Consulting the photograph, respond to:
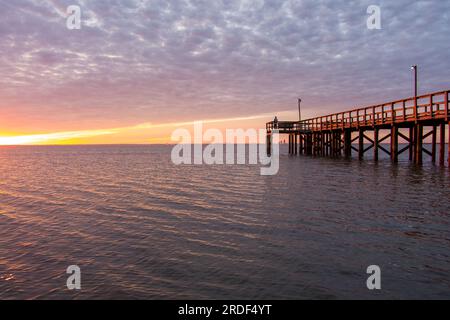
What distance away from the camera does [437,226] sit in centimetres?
981

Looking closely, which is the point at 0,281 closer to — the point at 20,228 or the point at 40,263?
the point at 40,263

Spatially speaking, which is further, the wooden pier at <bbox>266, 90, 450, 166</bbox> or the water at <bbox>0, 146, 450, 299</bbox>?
the wooden pier at <bbox>266, 90, 450, 166</bbox>

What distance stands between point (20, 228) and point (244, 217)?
6.83 metres

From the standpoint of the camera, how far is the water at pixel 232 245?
6.25m

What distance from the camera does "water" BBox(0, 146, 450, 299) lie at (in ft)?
20.5

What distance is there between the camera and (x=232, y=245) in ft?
28.3

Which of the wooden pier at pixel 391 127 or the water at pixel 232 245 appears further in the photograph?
the wooden pier at pixel 391 127

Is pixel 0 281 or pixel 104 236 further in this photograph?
pixel 104 236

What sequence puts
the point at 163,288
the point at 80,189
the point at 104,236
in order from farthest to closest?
the point at 80,189 → the point at 104,236 → the point at 163,288

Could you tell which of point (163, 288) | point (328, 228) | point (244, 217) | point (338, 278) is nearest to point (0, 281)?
point (163, 288)

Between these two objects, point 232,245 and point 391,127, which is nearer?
point 232,245
